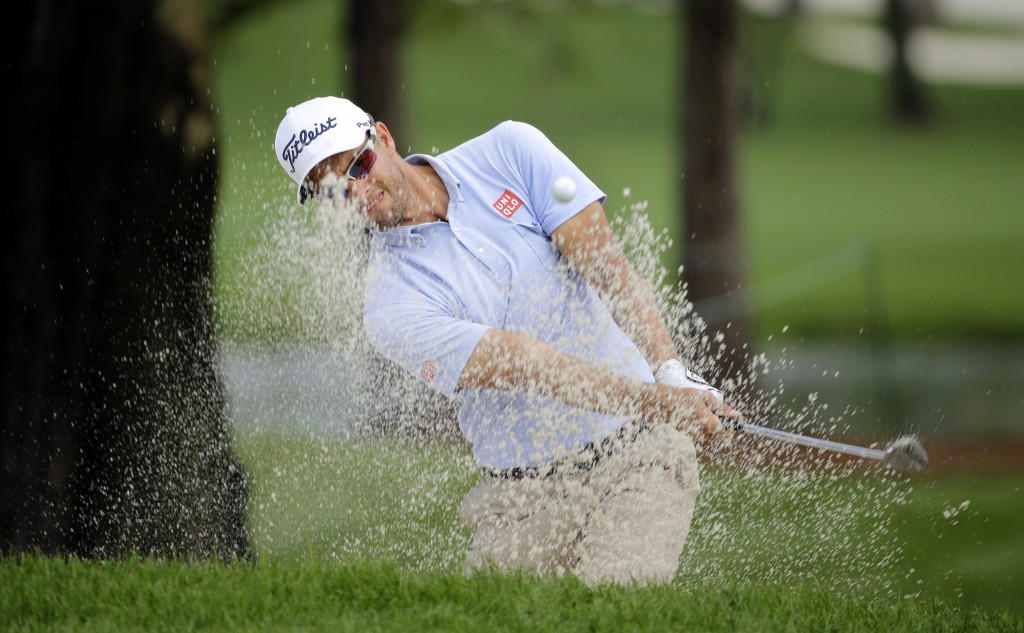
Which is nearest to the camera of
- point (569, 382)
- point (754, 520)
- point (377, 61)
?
point (569, 382)

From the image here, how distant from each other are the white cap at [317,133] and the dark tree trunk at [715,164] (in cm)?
691

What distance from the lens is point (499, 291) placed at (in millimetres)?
3766

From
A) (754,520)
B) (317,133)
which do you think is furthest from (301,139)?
(754,520)

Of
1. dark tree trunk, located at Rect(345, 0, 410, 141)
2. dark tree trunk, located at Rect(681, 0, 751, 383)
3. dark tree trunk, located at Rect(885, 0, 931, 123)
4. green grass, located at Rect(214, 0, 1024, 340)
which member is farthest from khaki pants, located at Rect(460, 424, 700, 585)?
dark tree trunk, located at Rect(885, 0, 931, 123)

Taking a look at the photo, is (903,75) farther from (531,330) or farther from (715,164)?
(531,330)

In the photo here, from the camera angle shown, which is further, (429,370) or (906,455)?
(906,455)

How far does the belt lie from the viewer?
12.5ft

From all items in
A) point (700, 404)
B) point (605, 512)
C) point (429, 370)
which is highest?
point (429, 370)

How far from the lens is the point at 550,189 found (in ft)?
12.6

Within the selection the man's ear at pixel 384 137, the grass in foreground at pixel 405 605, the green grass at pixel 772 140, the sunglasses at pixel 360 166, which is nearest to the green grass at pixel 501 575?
the grass in foreground at pixel 405 605

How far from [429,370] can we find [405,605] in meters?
0.73

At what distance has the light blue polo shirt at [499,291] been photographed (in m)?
3.62

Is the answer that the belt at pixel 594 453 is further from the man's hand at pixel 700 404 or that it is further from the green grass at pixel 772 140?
the green grass at pixel 772 140

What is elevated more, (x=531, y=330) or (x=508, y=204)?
(x=508, y=204)
